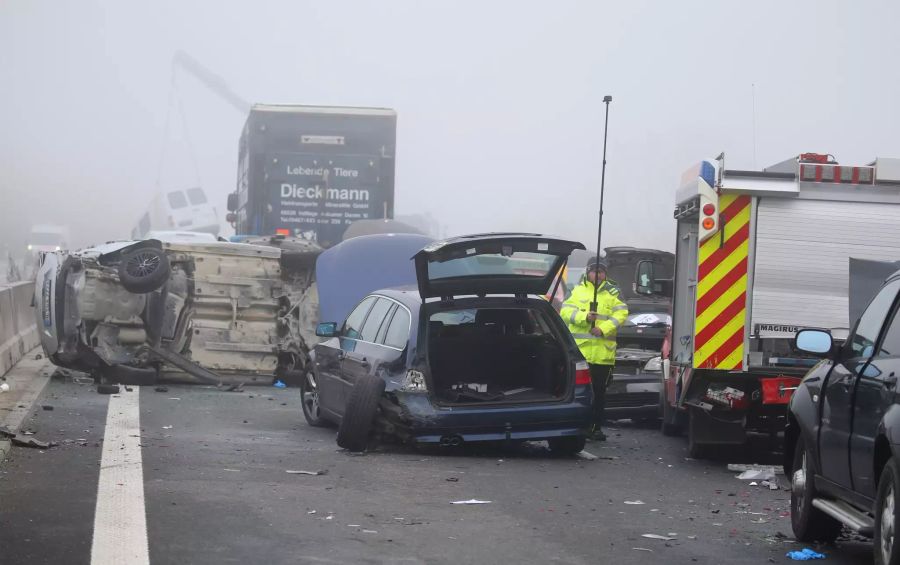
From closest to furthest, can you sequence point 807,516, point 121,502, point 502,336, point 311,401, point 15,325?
point 807,516 → point 121,502 → point 502,336 → point 311,401 → point 15,325

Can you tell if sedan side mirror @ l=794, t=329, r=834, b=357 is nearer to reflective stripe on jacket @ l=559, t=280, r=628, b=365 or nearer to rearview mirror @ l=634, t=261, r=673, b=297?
reflective stripe on jacket @ l=559, t=280, r=628, b=365

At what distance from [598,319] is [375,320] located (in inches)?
80.9

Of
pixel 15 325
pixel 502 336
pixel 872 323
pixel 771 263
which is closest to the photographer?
pixel 872 323

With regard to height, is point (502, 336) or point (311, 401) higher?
point (502, 336)

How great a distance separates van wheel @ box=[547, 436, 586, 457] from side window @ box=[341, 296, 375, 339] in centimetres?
213

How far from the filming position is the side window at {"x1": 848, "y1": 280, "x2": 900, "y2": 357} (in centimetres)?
668

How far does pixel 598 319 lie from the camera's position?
12.5m

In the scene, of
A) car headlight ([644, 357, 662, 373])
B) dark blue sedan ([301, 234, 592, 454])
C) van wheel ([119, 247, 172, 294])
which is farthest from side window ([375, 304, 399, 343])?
van wheel ([119, 247, 172, 294])

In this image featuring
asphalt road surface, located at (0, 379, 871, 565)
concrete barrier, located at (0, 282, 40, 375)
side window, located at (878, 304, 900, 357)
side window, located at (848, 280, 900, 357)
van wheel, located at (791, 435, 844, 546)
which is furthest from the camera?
concrete barrier, located at (0, 282, 40, 375)

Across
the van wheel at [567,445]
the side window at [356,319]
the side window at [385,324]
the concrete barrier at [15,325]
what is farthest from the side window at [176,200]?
the van wheel at [567,445]

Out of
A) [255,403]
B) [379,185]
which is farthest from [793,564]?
[379,185]

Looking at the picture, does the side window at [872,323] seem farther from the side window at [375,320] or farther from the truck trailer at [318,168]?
the truck trailer at [318,168]

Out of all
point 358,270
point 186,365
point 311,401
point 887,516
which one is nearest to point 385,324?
point 311,401

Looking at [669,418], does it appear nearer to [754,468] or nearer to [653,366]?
[653,366]
